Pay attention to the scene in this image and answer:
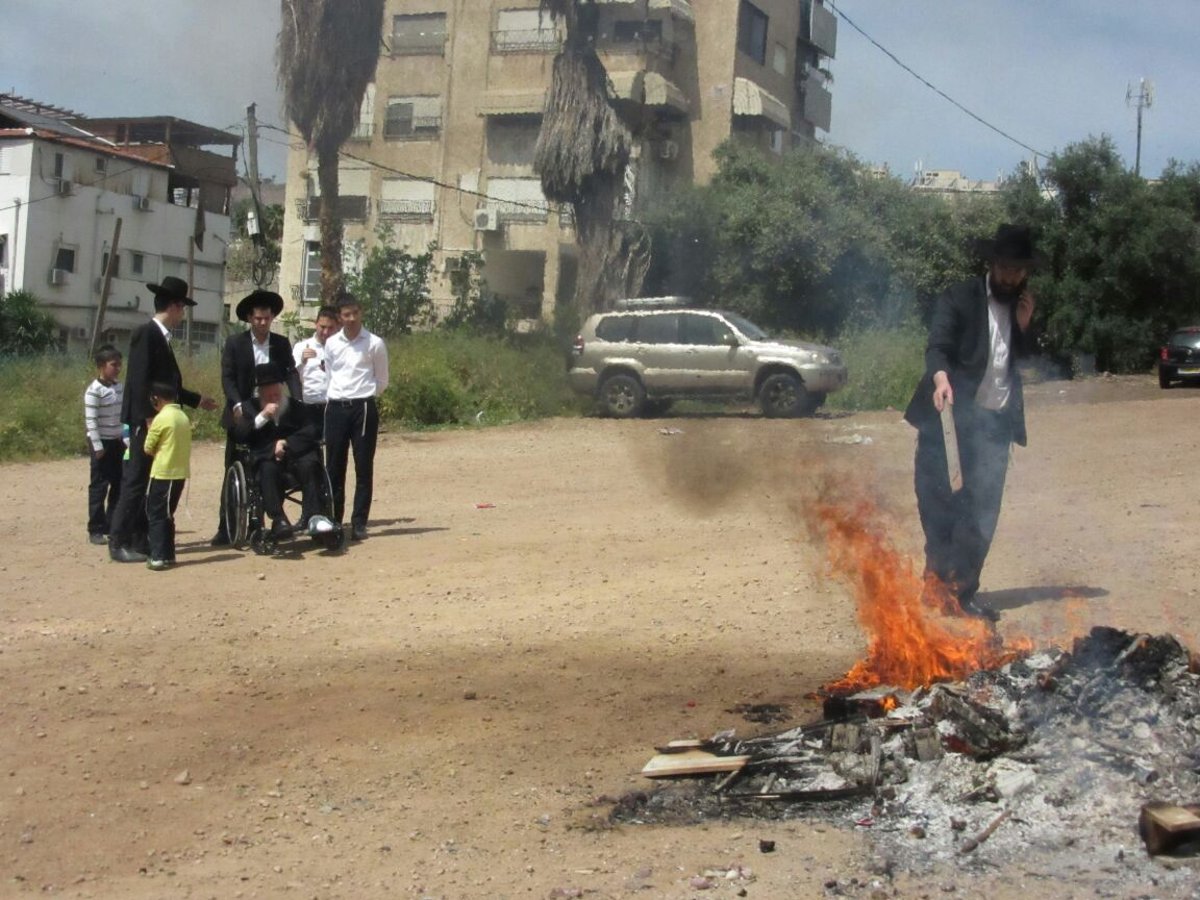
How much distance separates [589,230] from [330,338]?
15650 millimetres

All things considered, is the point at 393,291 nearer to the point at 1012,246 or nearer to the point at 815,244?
the point at 815,244

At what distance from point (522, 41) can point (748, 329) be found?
15.3m

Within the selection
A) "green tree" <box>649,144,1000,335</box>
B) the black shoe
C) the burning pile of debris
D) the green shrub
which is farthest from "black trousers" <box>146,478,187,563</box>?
the green shrub

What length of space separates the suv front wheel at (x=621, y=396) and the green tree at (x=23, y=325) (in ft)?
69.2

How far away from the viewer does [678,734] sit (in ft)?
19.2

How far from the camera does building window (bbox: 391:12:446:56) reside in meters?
29.0

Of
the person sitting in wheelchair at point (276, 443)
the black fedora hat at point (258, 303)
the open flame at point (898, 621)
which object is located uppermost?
→ the black fedora hat at point (258, 303)

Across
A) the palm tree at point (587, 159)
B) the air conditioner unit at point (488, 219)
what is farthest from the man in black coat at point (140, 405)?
the air conditioner unit at point (488, 219)

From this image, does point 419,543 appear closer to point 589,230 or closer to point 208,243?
point 589,230

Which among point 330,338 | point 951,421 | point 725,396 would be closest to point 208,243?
point 725,396

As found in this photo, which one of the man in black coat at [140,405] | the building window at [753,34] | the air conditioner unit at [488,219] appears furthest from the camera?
the building window at [753,34]

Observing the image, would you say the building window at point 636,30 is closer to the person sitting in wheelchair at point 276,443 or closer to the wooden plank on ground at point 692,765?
the person sitting in wheelchair at point 276,443

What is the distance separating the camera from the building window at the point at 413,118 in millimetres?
33719

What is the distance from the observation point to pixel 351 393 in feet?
33.2
